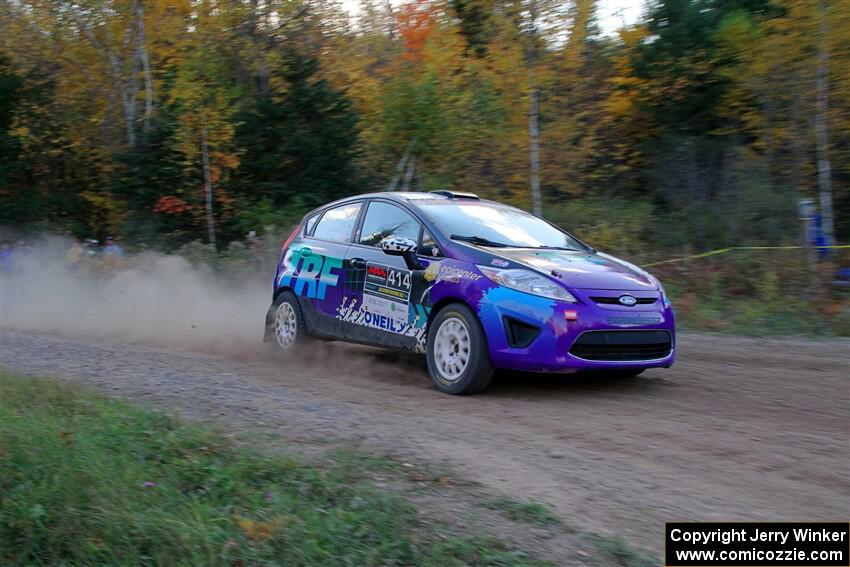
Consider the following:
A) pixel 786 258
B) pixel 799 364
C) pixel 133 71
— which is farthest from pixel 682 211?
pixel 133 71

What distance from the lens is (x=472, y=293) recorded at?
6895 mm

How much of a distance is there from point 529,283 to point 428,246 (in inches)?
46.7

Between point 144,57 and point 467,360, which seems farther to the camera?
point 144,57

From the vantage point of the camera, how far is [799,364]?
8.34m

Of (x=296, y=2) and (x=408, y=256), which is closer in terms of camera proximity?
(x=408, y=256)

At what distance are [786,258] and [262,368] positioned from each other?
8309 mm

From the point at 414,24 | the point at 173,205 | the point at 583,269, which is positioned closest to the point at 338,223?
the point at 583,269

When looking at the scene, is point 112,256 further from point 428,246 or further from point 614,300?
point 614,300

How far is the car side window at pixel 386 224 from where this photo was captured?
786 cm

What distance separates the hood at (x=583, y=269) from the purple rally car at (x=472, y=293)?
0.01m

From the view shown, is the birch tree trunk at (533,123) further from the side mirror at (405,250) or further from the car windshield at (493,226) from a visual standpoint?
the side mirror at (405,250)

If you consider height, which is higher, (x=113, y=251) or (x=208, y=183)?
(x=208, y=183)

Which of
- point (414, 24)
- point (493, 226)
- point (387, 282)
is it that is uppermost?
point (414, 24)

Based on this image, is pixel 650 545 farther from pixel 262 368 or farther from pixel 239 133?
pixel 239 133
